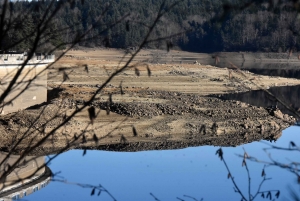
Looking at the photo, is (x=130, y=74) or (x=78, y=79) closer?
(x=78, y=79)

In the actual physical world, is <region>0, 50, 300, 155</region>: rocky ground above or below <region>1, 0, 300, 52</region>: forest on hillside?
below

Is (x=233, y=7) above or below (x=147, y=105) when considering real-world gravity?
above

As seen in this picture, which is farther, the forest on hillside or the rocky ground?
the rocky ground

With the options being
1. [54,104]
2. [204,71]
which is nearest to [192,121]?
[54,104]

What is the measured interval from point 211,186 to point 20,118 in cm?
837

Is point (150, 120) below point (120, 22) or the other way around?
below

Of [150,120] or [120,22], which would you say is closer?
[120,22]

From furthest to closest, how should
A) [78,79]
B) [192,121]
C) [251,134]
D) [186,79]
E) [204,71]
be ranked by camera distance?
[204,71], [186,79], [78,79], [192,121], [251,134]

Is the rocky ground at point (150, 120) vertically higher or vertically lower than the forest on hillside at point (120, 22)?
lower

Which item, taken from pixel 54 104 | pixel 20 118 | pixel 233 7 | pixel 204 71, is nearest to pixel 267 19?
pixel 233 7

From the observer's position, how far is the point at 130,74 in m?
39.6

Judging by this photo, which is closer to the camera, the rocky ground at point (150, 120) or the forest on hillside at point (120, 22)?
the forest on hillside at point (120, 22)

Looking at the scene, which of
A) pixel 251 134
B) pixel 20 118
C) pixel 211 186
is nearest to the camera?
pixel 211 186

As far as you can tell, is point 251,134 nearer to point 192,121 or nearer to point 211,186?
point 192,121
